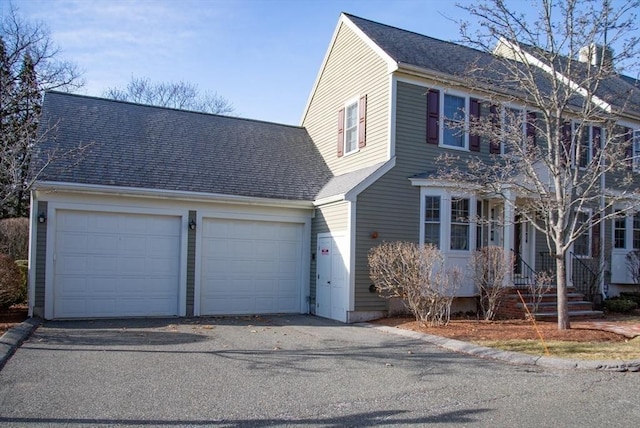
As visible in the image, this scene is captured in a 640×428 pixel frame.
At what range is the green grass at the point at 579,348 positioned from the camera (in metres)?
8.04

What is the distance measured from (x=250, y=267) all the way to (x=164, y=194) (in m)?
2.92

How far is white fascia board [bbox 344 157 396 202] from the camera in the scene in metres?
12.4

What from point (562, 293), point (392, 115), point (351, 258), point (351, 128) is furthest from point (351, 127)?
point (562, 293)

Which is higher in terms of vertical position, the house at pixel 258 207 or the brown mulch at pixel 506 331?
the house at pixel 258 207

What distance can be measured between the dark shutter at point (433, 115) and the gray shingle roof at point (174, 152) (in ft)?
11.3

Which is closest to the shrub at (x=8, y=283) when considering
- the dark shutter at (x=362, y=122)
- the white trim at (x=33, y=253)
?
the white trim at (x=33, y=253)

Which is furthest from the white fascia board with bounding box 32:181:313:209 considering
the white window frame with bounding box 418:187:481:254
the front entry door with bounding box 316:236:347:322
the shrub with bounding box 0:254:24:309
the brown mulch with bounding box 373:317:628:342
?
the brown mulch with bounding box 373:317:628:342

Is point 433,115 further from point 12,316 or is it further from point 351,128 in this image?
point 12,316

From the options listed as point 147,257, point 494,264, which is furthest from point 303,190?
point 494,264

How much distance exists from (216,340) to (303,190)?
20.0ft

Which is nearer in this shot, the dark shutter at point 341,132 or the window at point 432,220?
the window at point 432,220

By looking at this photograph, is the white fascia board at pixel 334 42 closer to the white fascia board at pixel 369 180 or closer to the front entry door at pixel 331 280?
the white fascia board at pixel 369 180

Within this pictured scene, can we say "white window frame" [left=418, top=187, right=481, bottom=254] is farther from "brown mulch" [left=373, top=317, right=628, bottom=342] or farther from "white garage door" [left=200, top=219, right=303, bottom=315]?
"white garage door" [left=200, top=219, right=303, bottom=315]

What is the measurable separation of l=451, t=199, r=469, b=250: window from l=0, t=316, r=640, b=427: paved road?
4.35m
